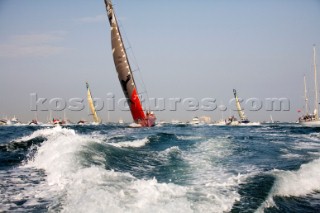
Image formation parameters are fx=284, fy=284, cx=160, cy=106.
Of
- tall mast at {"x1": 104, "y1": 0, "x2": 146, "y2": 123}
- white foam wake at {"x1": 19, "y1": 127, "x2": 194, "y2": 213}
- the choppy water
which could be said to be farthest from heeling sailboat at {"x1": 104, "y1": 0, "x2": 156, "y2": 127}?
white foam wake at {"x1": 19, "y1": 127, "x2": 194, "y2": 213}

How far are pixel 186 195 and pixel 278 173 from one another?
368cm

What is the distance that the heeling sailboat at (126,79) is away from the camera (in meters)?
39.6

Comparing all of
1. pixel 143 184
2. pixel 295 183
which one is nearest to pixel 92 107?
pixel 295 183

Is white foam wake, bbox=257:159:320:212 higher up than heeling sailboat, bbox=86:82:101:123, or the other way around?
heeling sailboat, bbox=86:82:101:123

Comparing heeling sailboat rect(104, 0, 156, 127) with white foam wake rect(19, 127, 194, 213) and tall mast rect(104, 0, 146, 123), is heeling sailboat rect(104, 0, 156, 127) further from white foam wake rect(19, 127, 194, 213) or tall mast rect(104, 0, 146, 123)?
white foam wake rect(19, 127, 194, 213)

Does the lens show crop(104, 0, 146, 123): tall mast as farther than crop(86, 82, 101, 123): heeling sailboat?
No

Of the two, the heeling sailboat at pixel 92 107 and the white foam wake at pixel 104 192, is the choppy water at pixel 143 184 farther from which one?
the heeling sailboat at pixel 92 107

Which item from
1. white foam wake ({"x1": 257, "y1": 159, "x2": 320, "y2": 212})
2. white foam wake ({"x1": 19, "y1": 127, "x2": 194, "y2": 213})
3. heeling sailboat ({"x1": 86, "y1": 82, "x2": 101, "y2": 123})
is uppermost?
heeling sailboat ({"x1": 86, "y1": 82, "x2": 101, "y2": 123})

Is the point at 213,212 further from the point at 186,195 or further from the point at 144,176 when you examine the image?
the point at 144,176

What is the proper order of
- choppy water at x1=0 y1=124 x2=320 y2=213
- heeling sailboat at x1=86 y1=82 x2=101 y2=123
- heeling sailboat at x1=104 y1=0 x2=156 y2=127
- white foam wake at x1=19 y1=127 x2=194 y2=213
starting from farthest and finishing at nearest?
heeling sailboat at x1=86 y1=82 x2=101 y2=123, heeling sailboat at x1=104 y1=0 x2=156 y2=127, choppy water at x1=0 y1=124 x2=320 y2=213, white foam wake at x1=19 y1=127 x2=194 y2=213

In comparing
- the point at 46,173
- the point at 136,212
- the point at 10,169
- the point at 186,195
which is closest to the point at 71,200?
the point at 136,212

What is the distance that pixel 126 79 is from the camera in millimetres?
39750

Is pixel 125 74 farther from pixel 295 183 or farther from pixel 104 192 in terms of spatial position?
pixel 104 192

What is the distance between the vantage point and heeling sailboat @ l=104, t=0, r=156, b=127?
39.6 metres
